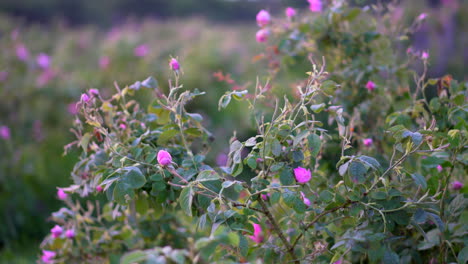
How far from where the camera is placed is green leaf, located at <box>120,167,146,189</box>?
41.2 inches

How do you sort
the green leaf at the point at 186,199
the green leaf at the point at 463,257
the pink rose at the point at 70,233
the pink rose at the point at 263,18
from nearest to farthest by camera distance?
the green leaf at the point at 186,199
the green leaf at the point at 463,257
the pink rose at the point at 70,233
the pink rose at the point at 263,18

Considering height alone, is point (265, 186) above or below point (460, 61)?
above

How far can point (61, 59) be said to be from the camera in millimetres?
5293

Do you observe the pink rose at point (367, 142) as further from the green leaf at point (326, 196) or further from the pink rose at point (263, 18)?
the pink rose at point (263, 18)

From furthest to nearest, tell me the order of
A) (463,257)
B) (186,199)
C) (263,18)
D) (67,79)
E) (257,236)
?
1. (67,79)
2. (263,18)
3. (257,236)
4. (463,257)
5. (186,199)

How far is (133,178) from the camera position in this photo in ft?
3.47

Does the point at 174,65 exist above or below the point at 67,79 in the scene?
above

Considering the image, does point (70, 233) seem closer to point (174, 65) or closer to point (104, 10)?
point (174, 65)

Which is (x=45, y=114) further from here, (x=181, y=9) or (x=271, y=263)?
(x=181, y=9)

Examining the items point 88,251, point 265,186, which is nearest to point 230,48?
point 88,251

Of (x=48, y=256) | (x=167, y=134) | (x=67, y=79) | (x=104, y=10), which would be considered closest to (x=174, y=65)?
(x=167, y=134)

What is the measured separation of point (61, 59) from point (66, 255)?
4112 mm

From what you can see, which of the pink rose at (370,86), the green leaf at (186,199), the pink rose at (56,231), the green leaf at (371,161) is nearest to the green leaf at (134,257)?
the green leaf at (186,199)

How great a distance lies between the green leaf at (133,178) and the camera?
3.43 ft
